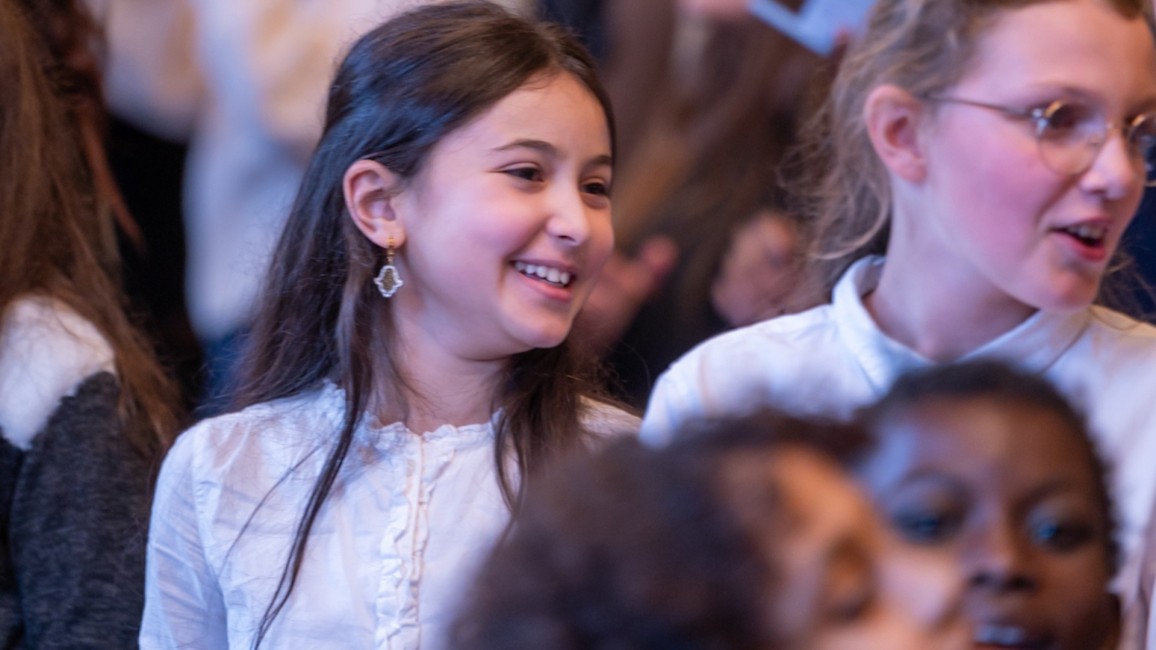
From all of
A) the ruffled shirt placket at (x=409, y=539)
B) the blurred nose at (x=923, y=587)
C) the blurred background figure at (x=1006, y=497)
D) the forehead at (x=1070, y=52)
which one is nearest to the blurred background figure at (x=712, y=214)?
the ruffled shirt placket at (x=409, y=539)

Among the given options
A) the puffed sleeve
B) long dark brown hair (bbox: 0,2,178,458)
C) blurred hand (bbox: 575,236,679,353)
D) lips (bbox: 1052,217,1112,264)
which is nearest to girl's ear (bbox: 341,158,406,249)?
the puffed sleeve

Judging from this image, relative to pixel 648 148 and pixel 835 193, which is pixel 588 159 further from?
pixel 648 148

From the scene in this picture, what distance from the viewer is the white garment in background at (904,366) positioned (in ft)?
5.82

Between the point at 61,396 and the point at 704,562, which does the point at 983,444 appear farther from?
the point at 61,396

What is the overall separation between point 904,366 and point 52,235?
4.20 ft

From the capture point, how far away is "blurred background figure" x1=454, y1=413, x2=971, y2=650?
3.32 ft

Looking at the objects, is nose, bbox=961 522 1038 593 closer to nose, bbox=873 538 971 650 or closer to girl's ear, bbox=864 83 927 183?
nose, bbox=873 538 971 650

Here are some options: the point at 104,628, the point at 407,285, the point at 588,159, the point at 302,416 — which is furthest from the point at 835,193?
the point at 104,628

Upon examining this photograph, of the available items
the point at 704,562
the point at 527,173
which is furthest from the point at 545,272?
the point at 704,562

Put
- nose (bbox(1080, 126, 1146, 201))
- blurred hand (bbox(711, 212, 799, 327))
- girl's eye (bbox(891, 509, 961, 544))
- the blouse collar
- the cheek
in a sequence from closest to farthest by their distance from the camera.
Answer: girl's eye (bbox(891, 509, 961, 544)), nose (bbox(1080, 126, 1146, 201)), the blouse collar, the cheek, blurred hand (bbox(711, 212, 799, 327))

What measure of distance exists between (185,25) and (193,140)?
22 centimetres

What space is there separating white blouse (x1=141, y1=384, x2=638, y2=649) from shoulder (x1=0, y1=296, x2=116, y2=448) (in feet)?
0.79

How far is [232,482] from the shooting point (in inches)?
77.3

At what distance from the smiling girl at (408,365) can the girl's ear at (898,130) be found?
0.34 meters
